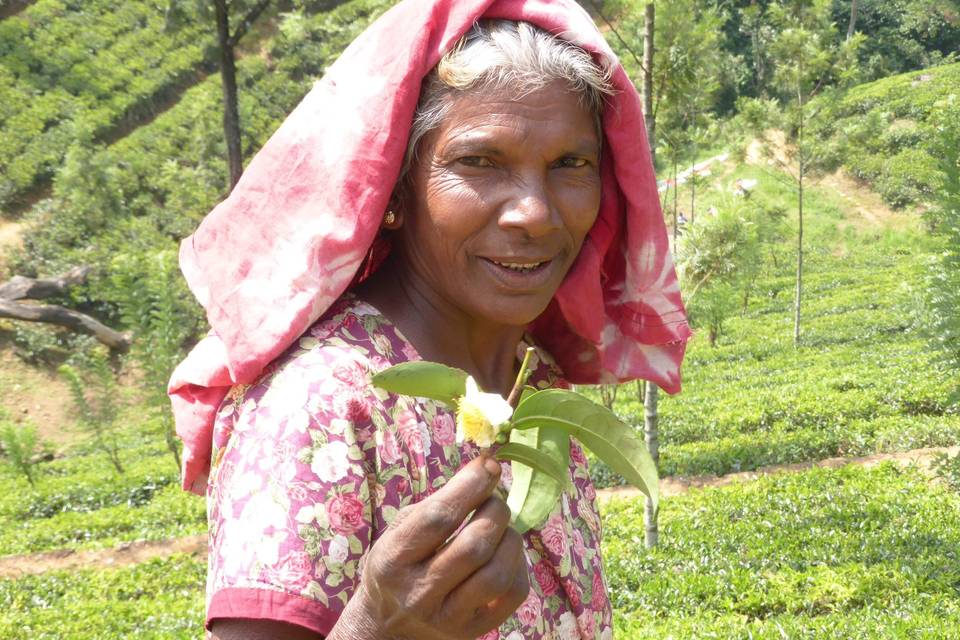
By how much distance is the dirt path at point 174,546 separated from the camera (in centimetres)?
802

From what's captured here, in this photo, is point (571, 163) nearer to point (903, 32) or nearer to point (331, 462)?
point (331, 462)

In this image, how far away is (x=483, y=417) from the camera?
988 mm

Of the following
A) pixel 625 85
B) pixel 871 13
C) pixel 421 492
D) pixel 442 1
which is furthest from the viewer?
pixel 871 13

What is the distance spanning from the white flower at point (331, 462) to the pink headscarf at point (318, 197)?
0.54 ft

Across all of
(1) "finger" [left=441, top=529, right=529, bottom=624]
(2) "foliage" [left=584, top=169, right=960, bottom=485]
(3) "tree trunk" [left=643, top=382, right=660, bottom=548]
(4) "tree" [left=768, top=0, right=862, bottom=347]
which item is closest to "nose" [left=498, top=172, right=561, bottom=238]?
(1) "finger" [left=441, top=529, right=529, bottom=624]

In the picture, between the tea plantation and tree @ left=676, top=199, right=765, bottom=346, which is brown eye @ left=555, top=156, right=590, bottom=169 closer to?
the tea plantation

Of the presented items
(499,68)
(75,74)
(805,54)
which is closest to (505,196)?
(499,68)

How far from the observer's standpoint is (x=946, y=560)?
5.43 meters

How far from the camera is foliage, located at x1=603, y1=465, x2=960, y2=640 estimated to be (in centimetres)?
464

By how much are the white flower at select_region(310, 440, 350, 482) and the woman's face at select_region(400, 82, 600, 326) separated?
1.20 feet

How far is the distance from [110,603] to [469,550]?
6.48 meters

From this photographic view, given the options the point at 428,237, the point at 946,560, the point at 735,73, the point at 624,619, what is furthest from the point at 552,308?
the point at 735,73

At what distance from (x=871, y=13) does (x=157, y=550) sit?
3490 cm

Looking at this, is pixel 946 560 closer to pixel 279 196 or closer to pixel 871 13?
pixel 279 196
